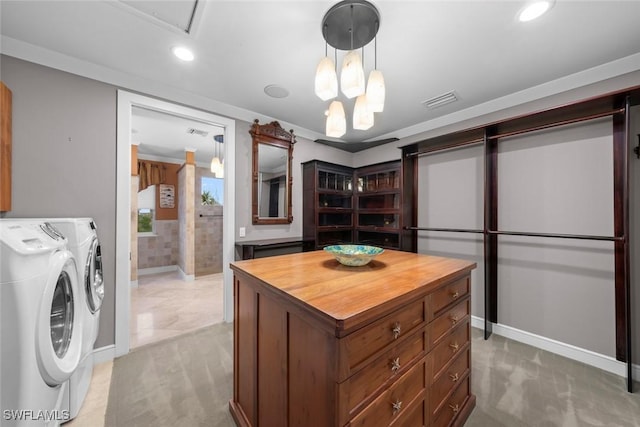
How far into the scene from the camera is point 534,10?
1.51 m

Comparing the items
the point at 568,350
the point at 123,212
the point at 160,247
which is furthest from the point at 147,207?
the point at 568,350

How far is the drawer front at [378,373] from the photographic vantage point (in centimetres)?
80

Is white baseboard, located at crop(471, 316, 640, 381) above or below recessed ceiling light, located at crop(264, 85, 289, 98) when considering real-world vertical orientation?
below

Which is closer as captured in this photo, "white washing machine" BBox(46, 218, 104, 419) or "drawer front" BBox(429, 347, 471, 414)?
"drawer front" BBox(429, 347, 471, 414)

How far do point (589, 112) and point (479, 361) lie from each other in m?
2.36

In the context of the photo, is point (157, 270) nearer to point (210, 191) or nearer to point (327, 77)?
point (210, 191)

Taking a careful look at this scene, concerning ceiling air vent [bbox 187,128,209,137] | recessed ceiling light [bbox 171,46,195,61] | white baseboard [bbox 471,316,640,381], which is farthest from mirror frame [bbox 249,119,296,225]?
white baseboard [bbox 471,316,640,381]

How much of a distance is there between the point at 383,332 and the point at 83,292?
187 cm

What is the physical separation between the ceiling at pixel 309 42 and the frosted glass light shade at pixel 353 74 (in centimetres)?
51

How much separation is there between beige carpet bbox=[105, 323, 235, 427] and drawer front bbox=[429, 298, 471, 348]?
1.35 m

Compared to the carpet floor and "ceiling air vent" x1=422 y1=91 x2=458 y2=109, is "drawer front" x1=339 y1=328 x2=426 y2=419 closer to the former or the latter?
the carpet floor

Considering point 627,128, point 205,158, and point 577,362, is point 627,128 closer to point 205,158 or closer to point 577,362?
point 577,362

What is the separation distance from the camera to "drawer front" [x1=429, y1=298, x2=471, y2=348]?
3.98 ft

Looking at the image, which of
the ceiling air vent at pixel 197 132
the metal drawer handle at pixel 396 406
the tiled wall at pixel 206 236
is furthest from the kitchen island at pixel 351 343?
the tiled wall at pixel 206 236
